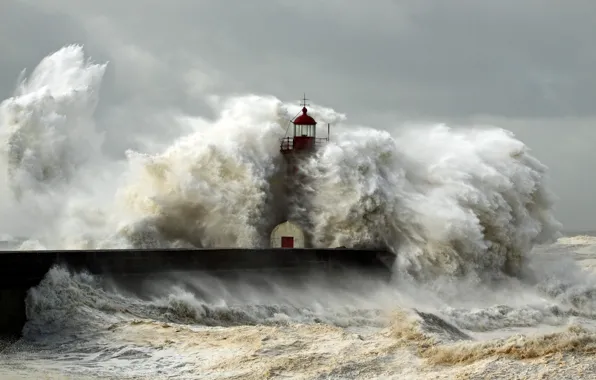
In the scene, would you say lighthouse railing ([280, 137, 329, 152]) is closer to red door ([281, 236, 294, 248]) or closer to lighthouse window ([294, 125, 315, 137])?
lighthouse window ([294, 125, 315, 137])

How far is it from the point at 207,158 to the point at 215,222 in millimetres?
1411

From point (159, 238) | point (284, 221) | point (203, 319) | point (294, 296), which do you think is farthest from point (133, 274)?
point (284, 221)

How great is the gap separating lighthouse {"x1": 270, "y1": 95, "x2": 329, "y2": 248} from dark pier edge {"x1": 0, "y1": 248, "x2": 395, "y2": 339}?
202 centimetres

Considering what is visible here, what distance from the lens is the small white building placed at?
17234 millimetres

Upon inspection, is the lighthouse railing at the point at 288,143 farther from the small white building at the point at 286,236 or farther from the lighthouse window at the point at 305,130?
the small white building at the point at 286,236

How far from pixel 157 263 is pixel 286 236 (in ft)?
20.0

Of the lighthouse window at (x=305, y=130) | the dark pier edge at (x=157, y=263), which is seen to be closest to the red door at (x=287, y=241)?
the dark pier edge at (x=157, y=263)

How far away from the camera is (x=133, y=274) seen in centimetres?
1103

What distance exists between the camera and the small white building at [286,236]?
56.5 feet

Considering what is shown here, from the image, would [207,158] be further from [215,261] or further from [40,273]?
[40,273]

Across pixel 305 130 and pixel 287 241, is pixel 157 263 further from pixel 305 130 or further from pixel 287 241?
pixel 305 130

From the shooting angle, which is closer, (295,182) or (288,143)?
(295,182)

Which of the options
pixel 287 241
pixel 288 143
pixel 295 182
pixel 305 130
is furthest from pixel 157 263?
pixel 305 130

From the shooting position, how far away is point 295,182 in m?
18.0
